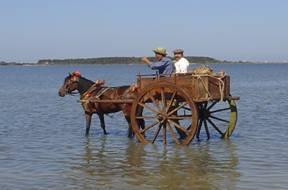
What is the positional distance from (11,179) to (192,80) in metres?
4.78

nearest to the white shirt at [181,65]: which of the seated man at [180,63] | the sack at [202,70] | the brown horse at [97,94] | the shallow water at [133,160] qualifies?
the seated man at [180,63]

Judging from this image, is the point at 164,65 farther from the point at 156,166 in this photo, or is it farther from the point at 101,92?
the point at 156,166

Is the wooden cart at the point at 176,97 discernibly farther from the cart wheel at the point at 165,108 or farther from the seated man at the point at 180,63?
the seated man at the point at 180,63

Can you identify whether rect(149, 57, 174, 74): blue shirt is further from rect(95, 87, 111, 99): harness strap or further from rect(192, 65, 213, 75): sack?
rect(95, 87, 111, 99): harness strap

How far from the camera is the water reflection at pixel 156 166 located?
10.4 m

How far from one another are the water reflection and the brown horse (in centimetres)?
88

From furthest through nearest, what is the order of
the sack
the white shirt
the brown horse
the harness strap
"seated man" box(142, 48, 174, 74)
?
the harness strap, the brown horse, the white shirt, "seated man" box(142, 48, 174, 74), the sack

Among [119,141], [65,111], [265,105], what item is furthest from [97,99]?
[265,105]

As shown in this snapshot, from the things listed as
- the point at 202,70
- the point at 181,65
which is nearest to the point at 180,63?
the point at 181,65

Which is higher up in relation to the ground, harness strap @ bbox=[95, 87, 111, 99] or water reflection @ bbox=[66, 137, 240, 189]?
harness strap @ bbox=[95, 87, 111, 99]

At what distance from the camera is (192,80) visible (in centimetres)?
1380

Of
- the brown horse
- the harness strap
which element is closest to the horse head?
the brown horse

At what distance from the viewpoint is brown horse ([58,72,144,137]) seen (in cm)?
1544

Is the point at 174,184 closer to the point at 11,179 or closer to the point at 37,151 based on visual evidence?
the point at 11,179
